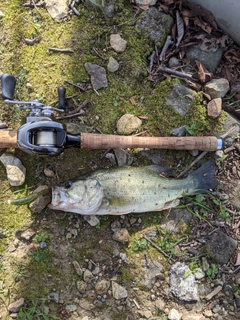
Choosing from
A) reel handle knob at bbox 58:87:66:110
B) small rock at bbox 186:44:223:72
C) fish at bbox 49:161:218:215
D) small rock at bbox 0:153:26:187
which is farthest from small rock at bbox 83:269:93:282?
small rock at bbox 186:44:223:72

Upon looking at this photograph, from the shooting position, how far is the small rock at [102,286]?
14.1 feet

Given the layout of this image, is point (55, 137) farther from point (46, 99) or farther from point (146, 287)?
point (146, 287)

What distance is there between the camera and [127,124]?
4.48 meters

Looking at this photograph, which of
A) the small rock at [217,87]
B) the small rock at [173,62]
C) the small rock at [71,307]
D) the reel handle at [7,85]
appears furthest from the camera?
the small rock at [173,62]

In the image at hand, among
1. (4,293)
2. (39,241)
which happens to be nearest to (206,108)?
(39,241)

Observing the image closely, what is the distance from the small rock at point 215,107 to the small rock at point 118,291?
228 cm

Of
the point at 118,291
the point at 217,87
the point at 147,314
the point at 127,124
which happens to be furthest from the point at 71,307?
the point at 217,87

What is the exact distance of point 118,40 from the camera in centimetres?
459

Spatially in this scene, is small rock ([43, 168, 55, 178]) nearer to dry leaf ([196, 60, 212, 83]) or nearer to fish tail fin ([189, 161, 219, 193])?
fish tail fin ([189, 161, 219, 193])

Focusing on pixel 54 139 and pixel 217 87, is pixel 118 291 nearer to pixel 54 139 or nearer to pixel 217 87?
pixel 54 139

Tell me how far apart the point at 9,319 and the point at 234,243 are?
272cm

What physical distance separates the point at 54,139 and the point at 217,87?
2.06 metres

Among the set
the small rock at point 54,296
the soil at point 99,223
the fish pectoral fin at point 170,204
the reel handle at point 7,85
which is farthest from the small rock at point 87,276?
the reel handle at point 7,85

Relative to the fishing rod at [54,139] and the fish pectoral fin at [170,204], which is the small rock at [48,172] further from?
the fish pectoral fin at [170,204]
